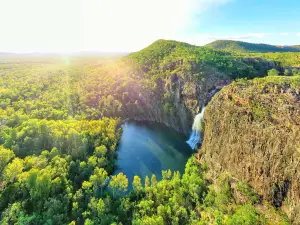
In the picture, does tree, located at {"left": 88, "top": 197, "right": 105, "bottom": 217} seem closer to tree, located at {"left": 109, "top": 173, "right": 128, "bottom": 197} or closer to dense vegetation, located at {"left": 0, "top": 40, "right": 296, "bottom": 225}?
dense vegetation, located at {"left": 0, "top": 40, "right": 296, "bottom": 225}

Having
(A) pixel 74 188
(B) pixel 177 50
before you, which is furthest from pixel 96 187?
(B) pixel 177 50

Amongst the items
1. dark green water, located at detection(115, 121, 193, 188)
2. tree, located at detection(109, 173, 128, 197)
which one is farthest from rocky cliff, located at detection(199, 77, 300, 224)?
tree, located at detection(109, 173, 128, 197)

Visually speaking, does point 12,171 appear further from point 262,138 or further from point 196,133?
point 196,133

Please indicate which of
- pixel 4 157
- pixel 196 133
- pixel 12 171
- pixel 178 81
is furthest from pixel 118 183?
pixel 178 81

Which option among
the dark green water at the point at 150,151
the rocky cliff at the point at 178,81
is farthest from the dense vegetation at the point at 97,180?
the dark green water at the point at 150,151

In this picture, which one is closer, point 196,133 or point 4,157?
point 4,157

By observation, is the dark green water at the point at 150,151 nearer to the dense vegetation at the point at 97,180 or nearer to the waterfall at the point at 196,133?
the waterfall at the point at 196,133
